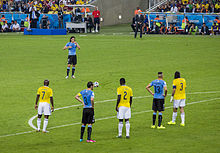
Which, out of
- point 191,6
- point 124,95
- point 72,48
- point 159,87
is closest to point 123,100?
point 124,95

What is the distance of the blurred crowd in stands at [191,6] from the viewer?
63125 millimetres

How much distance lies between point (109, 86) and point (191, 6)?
35.2 m

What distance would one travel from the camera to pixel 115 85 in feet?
108

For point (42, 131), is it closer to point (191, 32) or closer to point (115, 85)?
point (115, 85)

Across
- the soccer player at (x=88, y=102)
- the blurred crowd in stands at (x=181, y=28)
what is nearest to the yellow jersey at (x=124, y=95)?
the soccer player at (x=88, y=102)

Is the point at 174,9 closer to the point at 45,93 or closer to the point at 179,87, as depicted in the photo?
the point at 179,87

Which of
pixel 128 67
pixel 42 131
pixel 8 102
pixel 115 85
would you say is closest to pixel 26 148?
pixel 42 131

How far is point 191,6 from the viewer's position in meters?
64.2

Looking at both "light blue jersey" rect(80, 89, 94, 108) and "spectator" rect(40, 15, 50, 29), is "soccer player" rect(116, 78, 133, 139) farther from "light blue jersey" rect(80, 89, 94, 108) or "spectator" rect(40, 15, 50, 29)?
"spectator" rect(40, 15, 50, 29)

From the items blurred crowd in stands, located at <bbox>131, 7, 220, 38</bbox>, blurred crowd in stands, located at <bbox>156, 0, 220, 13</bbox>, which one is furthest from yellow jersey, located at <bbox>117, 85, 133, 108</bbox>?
blurred crowd in stands, located at <bbox>156, 0, 220, 13</bbox>

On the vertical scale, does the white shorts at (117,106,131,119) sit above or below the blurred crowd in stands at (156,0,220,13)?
below

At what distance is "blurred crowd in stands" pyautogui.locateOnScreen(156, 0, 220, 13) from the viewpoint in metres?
63.1

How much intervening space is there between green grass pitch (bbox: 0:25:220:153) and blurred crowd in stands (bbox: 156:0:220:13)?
8674 millimetres

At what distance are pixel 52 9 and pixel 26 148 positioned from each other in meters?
52.1
